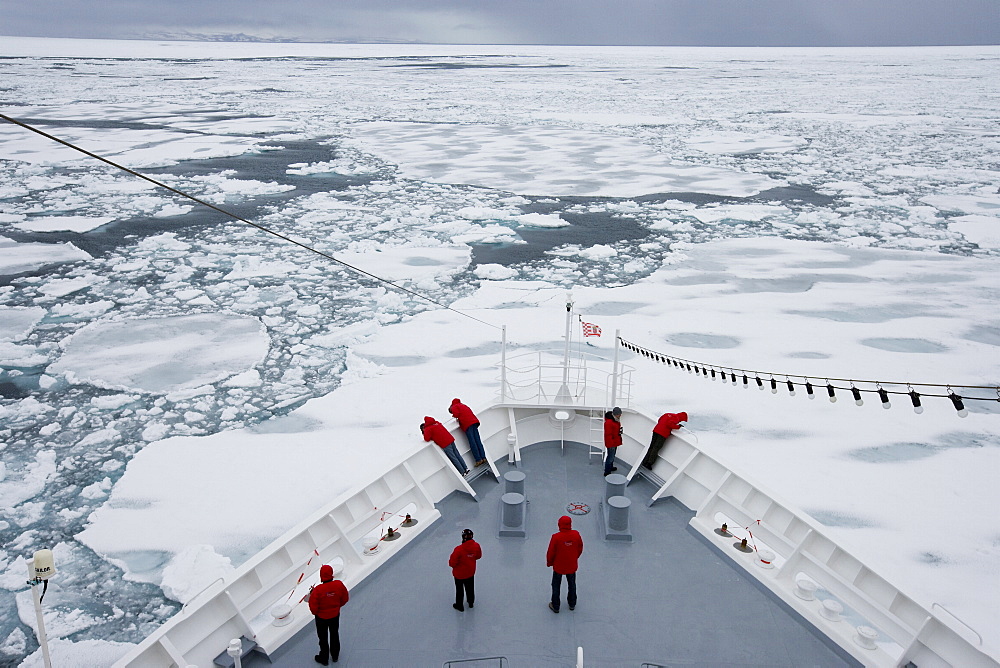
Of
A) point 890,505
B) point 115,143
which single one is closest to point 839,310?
point 890,505

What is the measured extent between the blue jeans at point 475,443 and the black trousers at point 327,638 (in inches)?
77.6

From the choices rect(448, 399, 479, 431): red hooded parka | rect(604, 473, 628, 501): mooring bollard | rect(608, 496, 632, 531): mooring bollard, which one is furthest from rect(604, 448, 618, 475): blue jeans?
rect(448, 399, 479, 431): red hooded parka

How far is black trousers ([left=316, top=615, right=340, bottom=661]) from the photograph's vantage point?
350cm

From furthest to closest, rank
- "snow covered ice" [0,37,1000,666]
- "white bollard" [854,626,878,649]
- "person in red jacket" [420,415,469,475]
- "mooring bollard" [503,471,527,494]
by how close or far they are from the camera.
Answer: "snow covered ice" [0,37,1000,666]
"person in red jacket" [420,415,469,475]
"mooring bollard" [503,471,527,494]
"white bollard" [854,626,878,649]

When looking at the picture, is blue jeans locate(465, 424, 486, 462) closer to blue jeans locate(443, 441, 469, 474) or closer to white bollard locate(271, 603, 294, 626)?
blue jeans locate(443, 441, 469, 474)

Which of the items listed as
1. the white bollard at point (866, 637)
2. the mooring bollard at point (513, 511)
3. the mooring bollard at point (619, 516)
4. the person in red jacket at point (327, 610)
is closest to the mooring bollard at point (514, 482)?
the mooring bollard at point (513, 511)

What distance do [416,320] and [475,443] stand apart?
6000mm

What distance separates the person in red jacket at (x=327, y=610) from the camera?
3.44 metres

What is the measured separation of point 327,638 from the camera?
3562 mm

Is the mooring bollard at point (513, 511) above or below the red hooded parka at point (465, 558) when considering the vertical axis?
below

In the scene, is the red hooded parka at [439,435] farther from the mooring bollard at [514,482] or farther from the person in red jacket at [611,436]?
the person in red jacket at [611,436]

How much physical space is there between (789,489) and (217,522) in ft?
18.2

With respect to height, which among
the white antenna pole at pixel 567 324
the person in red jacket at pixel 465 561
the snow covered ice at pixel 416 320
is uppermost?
the white antenna pole at pixel 567 324

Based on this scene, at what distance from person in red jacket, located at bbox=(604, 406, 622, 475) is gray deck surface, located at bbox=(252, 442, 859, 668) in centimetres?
49
